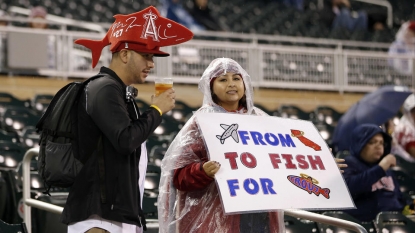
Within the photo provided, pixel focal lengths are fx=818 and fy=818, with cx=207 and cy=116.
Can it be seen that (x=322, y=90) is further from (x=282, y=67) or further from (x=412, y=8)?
(x=412, y=8)

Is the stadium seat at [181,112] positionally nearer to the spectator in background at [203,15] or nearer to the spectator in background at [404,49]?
the spectator in background at [203,15]

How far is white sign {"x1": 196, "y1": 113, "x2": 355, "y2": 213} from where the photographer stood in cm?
367

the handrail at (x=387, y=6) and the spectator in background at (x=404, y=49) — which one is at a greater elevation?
the handrail at (x=387, y=6)

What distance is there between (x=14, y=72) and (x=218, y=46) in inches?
107

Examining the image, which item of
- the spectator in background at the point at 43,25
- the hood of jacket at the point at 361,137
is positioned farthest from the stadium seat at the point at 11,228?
the spectator in background at the point at 43,25

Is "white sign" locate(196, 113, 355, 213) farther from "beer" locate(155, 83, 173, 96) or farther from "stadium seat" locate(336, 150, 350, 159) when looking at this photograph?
"stadium seat" locate(336, 150, 350, 159)

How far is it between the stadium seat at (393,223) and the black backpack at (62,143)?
2.83 meters

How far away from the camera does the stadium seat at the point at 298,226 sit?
5535 mm

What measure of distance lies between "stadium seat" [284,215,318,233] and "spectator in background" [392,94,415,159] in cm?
253

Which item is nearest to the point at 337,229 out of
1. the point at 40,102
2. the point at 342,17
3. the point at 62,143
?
the point at 62,143

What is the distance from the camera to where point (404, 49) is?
12.3m

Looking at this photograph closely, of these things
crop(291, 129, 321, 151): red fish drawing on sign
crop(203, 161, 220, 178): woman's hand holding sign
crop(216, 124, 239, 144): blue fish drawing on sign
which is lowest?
crop(203, 161, 220, 178): woman's hand holding sign

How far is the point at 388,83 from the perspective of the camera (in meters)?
11.9

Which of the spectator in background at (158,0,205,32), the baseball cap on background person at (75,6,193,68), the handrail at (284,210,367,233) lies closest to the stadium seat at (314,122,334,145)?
the spectator in background at (158,0,205,32)
